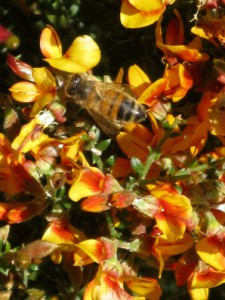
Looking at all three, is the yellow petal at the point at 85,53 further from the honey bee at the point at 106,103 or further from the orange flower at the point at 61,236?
the orange flower at the point at 61,236

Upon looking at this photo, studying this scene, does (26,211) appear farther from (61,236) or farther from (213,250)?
(213,250)

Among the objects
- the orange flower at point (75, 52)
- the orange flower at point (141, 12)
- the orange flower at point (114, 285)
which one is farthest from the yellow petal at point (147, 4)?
the orange flower at point (114, 285)

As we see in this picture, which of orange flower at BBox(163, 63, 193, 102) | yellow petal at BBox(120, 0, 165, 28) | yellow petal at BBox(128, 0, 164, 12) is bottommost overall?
orange flower at BBox(163, 63, 193, 102)

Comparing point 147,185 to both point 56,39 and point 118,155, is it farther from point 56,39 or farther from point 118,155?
point 56,39

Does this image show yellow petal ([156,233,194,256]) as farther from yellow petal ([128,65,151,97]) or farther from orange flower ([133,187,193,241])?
yellow petal ([128,65,151,97])

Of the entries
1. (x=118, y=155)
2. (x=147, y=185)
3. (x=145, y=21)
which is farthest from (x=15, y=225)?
(x=145, y=21)

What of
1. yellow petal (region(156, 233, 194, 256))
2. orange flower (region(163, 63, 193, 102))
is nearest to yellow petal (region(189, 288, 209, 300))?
yellow petal (region(156, 233, 194, 256))
